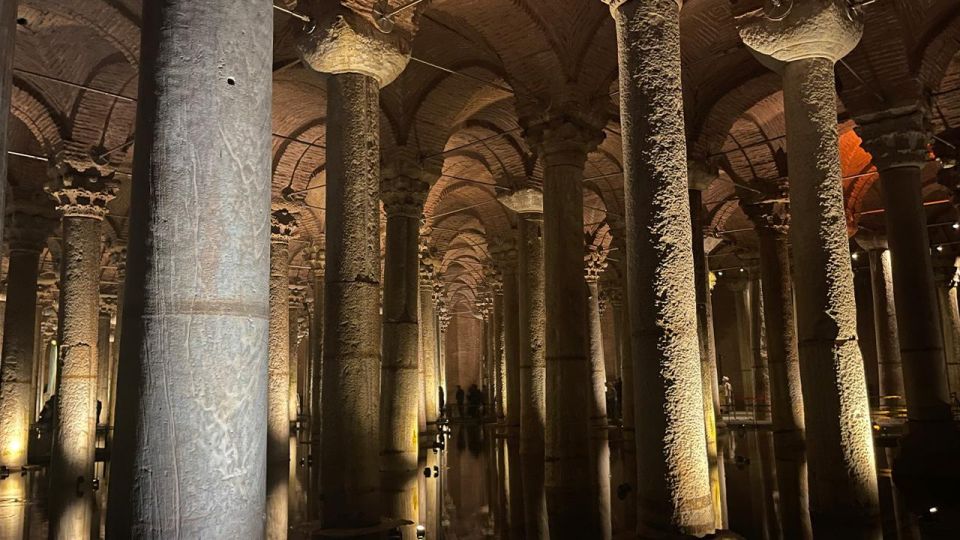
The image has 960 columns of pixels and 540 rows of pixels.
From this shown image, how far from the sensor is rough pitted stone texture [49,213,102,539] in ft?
34.2

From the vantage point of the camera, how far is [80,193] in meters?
10.9

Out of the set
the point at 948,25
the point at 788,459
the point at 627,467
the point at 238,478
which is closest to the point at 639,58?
the point at 238,478

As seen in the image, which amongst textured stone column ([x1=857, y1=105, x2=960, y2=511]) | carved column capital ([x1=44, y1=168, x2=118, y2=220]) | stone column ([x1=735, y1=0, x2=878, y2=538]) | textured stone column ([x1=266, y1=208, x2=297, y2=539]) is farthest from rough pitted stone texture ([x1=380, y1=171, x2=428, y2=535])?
textured stone column ([x1=857, y1=105, x2=960, y2=511])

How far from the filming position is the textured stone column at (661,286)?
16.1ft

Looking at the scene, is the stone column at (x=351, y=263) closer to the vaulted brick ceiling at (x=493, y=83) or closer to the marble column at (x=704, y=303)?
the vaulted brick ceiling at (x=493, y=83)

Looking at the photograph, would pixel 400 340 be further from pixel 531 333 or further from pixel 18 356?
pixel 18 356

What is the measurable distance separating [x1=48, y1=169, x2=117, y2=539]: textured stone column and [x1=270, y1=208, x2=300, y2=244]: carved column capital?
2.77m

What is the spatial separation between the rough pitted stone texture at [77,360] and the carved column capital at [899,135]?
454 inches

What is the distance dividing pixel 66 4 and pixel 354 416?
6.82 m

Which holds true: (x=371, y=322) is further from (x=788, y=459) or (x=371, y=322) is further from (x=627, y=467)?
(x=788, y=459)

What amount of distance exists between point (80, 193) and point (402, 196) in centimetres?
495

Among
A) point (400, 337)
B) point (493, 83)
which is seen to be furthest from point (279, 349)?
point (493, 83)

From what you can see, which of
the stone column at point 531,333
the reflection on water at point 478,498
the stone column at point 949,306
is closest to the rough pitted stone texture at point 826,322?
the reflection on water at point 478,498

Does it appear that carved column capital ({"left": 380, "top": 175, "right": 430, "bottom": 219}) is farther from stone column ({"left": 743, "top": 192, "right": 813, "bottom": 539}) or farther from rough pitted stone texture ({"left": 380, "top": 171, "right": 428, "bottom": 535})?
stone column ({"left": 743, "top": 192, "right": 813, "bottom": 539})
